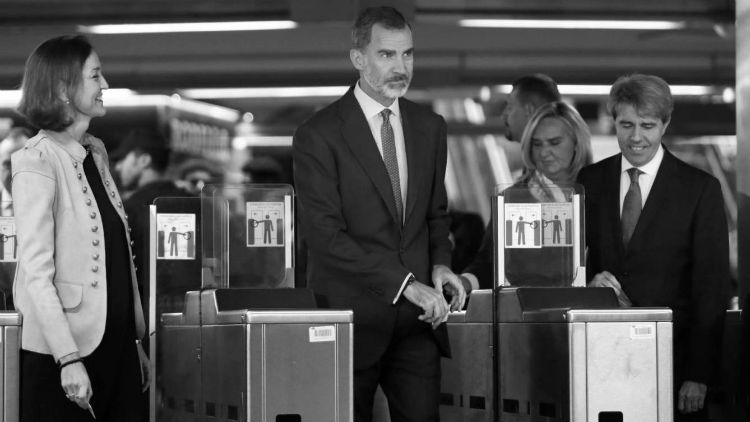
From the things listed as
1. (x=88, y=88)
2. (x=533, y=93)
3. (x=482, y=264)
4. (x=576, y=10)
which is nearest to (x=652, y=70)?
(x=576, y=10)

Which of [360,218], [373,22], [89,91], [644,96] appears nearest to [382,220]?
[360,218]

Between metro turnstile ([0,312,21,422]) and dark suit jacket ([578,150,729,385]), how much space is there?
6.63ft

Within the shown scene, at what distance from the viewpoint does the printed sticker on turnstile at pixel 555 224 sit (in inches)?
181

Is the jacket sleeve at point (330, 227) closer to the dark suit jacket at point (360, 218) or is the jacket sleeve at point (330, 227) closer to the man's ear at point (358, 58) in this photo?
the dark suit jacket at point (360, 218)

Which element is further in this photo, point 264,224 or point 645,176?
point 645,176

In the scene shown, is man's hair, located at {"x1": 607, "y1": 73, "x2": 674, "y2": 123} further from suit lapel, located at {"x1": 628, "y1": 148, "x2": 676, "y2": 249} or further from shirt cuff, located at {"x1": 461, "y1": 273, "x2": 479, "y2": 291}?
shirt cuff, located at {"x1": 461, "y1": 273, "x2": 479, "y2": 291}

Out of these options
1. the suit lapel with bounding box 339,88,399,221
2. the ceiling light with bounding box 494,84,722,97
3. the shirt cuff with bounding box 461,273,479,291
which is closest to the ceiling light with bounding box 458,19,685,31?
the ceiling light with bounding box 494,84,722,97

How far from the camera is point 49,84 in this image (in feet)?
11.5

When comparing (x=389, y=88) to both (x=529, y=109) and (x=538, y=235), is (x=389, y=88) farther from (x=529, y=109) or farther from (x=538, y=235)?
(x=529, y=109)

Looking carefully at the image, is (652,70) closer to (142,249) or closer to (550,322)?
(142,249)

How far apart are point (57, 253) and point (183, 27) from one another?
6331 mm

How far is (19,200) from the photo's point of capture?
3443 mm

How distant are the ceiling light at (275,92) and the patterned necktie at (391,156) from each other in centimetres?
616

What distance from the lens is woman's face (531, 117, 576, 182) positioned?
557 centimetres
